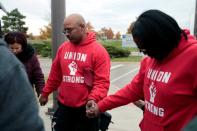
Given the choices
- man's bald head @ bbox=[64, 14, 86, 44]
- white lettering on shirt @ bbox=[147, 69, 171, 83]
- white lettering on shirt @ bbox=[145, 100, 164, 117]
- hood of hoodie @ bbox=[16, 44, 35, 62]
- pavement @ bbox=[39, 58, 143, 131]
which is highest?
man's bald head @ bbox=[64, 14, 86, 44]

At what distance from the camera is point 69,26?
4484 mm

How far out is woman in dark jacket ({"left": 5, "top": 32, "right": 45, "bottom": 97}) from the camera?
465cm

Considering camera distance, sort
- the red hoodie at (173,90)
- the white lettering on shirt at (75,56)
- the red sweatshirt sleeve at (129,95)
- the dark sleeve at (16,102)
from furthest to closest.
Result: the white lettering on shirt at (75,56), the red sweatshirt sleeve at (129,95), the red hoodie at (173,90), the dark sleeve at (16,102)

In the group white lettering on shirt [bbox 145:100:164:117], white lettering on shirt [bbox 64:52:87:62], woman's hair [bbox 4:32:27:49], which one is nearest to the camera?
white lettering on shirt [bbox 145:100:164:117]

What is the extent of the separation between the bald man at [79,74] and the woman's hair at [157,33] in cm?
154

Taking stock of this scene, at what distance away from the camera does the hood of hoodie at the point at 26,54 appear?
4.80 m

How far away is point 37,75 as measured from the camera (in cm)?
503

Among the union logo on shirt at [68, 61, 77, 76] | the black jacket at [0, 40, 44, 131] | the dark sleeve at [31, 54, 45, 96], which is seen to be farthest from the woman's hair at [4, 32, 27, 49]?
the black jacket at [0, 40, 44, 131]

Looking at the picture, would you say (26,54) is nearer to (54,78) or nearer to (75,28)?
(54,78)

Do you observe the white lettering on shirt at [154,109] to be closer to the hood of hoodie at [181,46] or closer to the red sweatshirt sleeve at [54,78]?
the hood of hoodie at [181,46]

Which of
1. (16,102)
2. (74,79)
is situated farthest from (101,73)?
(16,102)

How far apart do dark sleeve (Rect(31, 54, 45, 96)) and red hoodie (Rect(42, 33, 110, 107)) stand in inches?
18.8

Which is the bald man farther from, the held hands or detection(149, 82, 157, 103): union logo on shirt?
detection(149, 82, 157, 103): union logo on shirt

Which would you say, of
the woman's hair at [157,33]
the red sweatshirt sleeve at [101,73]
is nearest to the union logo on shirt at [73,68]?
the red sweatshirt sleeve at [101,73]
